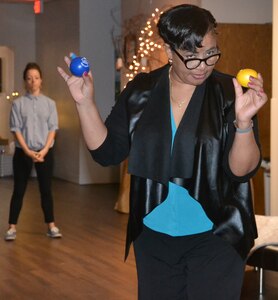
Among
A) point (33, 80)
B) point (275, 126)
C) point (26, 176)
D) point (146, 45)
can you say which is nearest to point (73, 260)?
point (26, 176)

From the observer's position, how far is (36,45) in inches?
511

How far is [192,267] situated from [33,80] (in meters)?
4.75

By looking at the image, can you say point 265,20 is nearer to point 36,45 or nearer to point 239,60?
point 239,60

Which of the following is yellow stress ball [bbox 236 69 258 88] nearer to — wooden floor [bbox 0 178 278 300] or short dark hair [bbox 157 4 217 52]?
short dark hair [bbox 157 4 217 52]

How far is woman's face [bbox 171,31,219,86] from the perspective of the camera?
7.40 feet

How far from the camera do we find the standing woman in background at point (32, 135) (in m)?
6.79

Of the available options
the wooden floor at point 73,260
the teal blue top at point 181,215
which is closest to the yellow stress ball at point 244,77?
the teal blue top at point 181,215

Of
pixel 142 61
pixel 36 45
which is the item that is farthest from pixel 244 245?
pixel 36 45

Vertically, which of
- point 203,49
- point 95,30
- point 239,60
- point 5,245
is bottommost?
point 5,245

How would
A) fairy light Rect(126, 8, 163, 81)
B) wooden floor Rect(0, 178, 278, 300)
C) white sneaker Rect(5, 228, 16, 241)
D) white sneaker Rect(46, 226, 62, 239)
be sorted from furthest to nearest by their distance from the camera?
fairy light Rect(126, 8, 163, 81), white sneaker Rect(46, 226, 62, 239), white sneaker Rect(5, 228, 16, 241), wooden floor Rect(0, 178, 278, 300)

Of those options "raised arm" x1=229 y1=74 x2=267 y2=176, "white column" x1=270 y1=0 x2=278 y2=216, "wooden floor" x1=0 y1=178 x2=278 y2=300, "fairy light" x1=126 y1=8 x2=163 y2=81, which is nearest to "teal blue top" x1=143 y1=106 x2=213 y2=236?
"raised arm" x1=229 y1=74 x2=267 y2=176

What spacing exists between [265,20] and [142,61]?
1563mm

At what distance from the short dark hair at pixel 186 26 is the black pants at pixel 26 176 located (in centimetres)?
460

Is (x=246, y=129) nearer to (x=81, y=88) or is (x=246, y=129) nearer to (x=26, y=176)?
(x=81, y=88)
